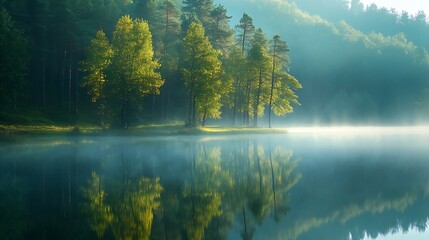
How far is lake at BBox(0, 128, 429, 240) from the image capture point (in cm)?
1287

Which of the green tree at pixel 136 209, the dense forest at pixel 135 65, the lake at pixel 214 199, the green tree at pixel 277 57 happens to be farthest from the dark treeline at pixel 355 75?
the green tree at pixel 136 209

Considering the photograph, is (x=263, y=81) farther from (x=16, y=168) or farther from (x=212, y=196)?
(x=212, y=196)

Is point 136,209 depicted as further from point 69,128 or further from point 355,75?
point 355,75

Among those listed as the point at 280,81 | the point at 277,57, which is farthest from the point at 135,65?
the point at 280,81

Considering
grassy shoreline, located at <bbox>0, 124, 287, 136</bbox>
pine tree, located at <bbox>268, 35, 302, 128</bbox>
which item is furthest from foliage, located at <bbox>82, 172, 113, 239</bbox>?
pine tree, located at <bbox>268, 35, 302, 128</bbox>

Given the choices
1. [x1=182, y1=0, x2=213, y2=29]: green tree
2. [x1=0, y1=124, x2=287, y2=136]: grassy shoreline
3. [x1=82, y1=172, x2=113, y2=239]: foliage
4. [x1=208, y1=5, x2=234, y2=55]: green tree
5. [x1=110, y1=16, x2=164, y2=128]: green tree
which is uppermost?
[x1=182, y1=0, x2=213, y2=29]: green tree

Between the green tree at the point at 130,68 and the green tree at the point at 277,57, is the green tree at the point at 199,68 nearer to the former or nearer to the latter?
the green tree at the point at 130,68

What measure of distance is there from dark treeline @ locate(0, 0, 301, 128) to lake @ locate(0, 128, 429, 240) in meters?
35.1

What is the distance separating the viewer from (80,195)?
18.0 m

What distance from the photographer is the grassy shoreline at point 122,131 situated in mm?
53562

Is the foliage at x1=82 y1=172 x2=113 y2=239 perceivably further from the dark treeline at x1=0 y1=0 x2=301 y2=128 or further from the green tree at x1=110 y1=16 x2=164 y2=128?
the dark treeline at x1=0 y1=0 x2=301 y2=128

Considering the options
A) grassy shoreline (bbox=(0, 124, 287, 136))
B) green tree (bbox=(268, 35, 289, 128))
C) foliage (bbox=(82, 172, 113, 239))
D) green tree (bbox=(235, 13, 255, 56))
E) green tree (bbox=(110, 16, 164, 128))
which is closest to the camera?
foliage (bbox=(82, 172, 113, 239))

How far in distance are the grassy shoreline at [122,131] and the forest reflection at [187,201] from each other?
31.5 m

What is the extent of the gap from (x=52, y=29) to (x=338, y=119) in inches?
3800
